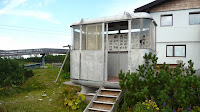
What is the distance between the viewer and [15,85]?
8992 millimetres

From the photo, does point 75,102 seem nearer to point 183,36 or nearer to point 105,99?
point 105,99

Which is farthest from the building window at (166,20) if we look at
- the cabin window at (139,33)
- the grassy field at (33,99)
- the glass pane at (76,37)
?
the grassy field at (33,99)

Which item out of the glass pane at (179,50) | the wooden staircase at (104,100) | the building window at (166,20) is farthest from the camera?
the building window at (166,20)

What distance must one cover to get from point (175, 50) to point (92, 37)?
9794 millimetres

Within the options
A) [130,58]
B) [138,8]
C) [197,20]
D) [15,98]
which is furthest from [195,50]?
[15,98]

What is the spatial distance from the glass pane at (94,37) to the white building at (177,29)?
8.99 m

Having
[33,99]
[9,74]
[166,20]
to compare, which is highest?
[166,20]

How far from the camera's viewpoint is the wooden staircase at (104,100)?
5.83m

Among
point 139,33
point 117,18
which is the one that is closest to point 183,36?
point 139,33

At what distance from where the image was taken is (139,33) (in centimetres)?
612

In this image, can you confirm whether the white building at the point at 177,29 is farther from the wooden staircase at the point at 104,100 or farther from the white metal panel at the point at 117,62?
the wooden staircase at the point at 104,100

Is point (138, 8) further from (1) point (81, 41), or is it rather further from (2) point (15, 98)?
(2) point (15, 98)

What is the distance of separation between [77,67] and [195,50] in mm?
11229

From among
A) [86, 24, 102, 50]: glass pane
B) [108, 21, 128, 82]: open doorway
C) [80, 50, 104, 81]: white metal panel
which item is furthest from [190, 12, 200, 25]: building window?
[80, 50, 104, 81]: white metal panel
